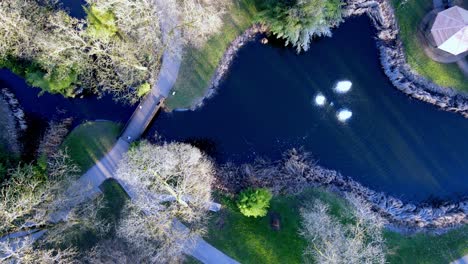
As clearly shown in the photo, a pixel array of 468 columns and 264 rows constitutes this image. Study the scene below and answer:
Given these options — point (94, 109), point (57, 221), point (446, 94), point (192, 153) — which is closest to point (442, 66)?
point (446, 94)

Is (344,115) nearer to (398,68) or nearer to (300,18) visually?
(398,68)

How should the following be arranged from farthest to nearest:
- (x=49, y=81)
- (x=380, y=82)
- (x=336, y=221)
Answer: (x=380, y=82), (x=336, y=221), (x=49, y=81)

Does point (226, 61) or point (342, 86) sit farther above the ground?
point (342, 86)

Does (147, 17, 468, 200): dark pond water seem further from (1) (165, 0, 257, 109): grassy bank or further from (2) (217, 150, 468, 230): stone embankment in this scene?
(1) (165, 0, 257, 109): grassy bank

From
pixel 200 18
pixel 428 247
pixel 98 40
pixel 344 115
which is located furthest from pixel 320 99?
pixel 98 40

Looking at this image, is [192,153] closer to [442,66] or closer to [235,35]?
[235,35]

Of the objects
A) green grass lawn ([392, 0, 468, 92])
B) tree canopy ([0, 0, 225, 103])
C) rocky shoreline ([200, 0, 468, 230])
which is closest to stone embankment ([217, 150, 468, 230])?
rocky shoreline ([200, 0, 468, 230])

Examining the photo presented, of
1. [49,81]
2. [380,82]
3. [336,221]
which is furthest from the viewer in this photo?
[380,82]
